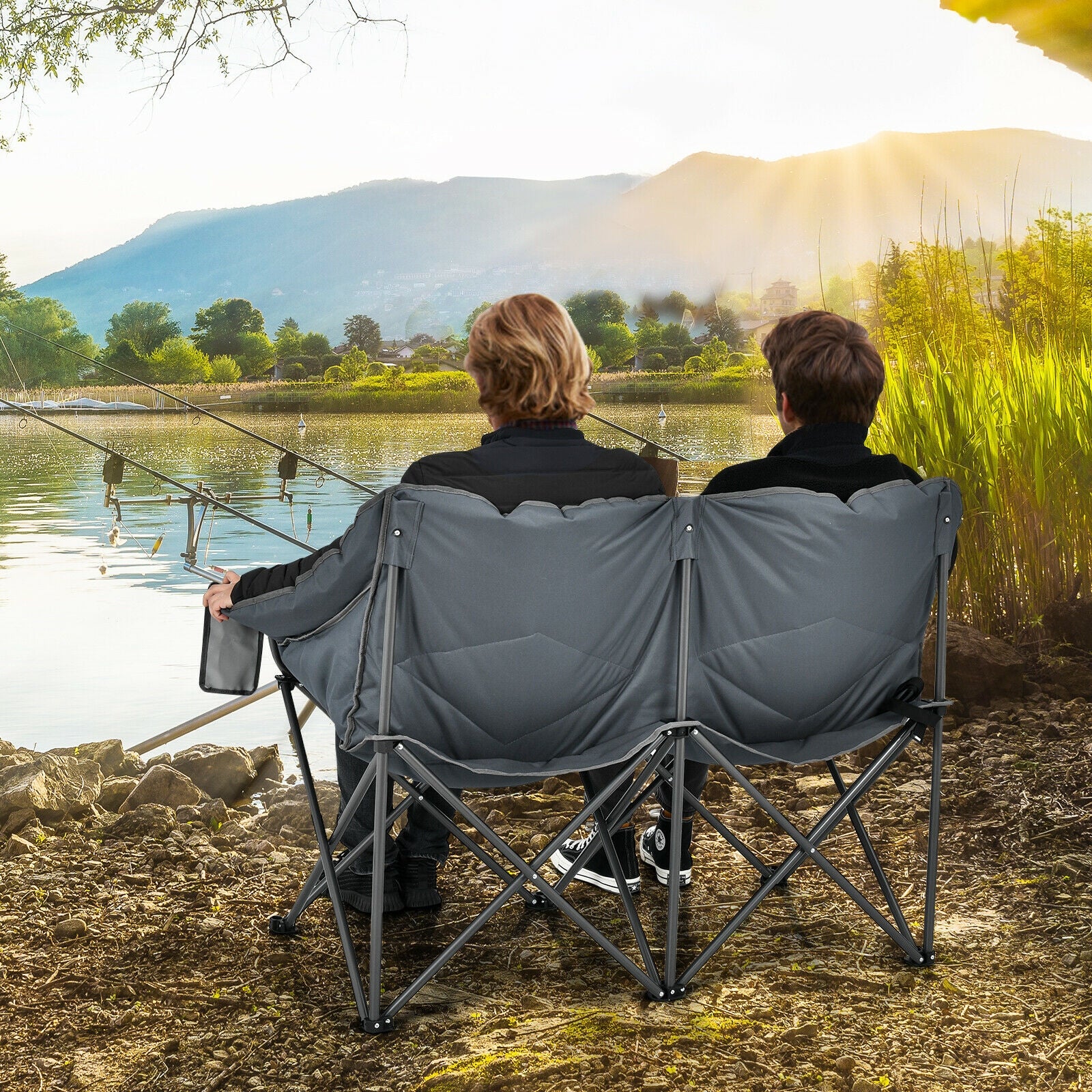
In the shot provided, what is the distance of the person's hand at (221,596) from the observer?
1682 millimetres

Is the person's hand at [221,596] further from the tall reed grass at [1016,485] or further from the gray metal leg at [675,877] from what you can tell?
the tall reed grass at [1016,485]

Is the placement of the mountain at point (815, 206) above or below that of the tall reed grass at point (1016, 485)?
above

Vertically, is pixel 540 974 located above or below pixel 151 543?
below

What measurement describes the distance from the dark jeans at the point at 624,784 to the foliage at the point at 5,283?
71.7ft

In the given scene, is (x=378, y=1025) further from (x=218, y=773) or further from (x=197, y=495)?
(x=197, y=495)

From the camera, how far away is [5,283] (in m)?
21.3

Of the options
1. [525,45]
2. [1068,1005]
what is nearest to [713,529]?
[1068,1005]

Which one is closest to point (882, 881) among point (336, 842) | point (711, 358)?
point (336, 842)

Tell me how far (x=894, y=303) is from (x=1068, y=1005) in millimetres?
3204

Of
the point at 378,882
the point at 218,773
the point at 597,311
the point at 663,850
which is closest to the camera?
the point at 378,882

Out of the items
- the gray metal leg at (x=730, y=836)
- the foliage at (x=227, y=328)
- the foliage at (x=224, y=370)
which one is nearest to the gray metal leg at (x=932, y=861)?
the gray metal leg at (x=730, y=836)

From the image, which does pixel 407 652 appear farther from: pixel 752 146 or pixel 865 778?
pixel 752 146

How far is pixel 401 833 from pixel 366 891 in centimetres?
13

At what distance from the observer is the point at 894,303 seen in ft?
14.3
